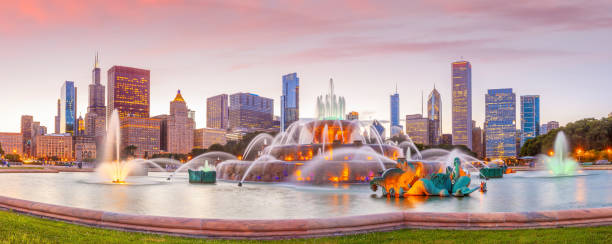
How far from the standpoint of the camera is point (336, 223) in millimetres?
8906

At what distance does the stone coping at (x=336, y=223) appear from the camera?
8695 millimetres

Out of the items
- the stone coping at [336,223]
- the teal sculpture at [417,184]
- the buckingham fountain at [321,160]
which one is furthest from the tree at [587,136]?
the stone coping at [336,223]

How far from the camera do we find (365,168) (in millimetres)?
26531

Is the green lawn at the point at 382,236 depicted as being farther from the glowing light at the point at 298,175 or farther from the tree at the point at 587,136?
the tree at the point at 587,136

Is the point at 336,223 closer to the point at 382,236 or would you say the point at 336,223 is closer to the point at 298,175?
the point at 382,236

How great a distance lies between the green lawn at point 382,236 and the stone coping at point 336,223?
0.95ft

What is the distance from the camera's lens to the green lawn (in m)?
8.12

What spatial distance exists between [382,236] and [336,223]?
34.6 inches

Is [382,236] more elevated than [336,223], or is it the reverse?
[336,223]

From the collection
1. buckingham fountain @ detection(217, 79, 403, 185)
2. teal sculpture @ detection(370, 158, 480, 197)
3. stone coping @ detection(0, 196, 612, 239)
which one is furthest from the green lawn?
buckingham fountain @ detection(217, 79, 403, 185)

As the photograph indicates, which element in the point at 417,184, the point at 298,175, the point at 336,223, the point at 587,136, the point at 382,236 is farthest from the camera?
the point at 587,136

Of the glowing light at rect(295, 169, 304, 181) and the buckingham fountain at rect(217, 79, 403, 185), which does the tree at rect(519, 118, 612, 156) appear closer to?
the buckingham fountain at rect(217, 79, 403, 185)

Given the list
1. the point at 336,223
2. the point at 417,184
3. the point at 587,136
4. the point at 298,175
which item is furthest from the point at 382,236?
the point at 587,136

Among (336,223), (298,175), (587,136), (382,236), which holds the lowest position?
(298,175)
